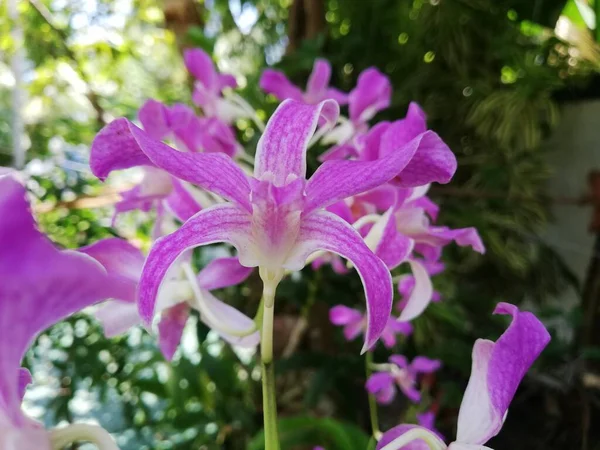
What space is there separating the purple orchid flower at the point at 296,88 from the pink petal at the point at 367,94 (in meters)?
0.06

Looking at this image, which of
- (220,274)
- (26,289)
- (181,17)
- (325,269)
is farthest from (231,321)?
(181,17)

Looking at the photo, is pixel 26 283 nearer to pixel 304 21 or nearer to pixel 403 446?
pixel 403 446

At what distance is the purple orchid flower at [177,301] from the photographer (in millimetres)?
250

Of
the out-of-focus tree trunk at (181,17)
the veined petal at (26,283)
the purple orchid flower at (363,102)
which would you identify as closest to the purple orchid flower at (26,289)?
the veined petal at (26,283)

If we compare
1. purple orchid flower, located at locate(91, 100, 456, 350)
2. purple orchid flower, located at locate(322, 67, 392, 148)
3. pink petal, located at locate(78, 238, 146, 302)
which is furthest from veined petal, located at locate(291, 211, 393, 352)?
purple orchid flower, located at locate(322, 67, 392, 148)

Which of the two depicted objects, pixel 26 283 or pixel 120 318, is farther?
pixel 120 318

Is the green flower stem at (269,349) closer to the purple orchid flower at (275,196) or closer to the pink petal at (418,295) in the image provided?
the purple orchid flower at (275,196)

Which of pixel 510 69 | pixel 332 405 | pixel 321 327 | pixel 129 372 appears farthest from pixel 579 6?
pixel 129 372

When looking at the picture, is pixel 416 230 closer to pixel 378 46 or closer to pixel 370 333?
pixel 370 333

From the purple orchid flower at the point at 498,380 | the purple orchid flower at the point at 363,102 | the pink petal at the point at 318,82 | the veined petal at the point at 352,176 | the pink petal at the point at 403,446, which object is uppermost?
the pink petal at the point at 318,82

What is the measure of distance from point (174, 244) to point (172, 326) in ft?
0.40

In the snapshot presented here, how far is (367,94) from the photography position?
0.44 meters

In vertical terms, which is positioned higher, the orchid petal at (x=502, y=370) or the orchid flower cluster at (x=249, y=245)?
the orchid flower cluster at (x=249, y=245)

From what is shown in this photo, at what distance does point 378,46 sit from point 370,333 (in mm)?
837
